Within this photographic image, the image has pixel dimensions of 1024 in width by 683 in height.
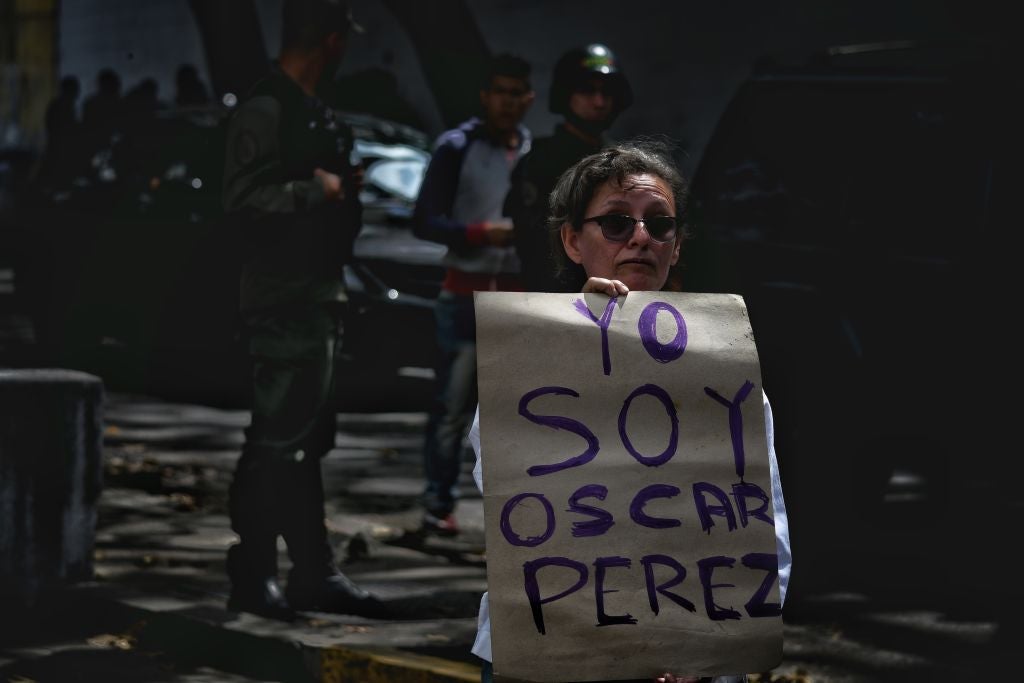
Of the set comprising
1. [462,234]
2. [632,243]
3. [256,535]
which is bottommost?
[256,535]

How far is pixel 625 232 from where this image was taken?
3330mm

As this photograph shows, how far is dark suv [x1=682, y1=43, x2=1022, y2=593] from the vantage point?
795 centimetres

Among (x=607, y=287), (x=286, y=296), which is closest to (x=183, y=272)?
(x=286, y=296)

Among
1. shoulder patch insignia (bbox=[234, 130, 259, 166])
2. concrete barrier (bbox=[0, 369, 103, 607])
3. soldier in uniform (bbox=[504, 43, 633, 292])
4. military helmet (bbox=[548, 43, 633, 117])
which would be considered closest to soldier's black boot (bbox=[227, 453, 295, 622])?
concrete barrier (bbox=[0, 369, 103, 607])

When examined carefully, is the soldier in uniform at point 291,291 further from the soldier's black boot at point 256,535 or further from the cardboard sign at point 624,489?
the cardboard sign at point 624,489

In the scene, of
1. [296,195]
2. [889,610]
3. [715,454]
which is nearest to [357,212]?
[296,195]

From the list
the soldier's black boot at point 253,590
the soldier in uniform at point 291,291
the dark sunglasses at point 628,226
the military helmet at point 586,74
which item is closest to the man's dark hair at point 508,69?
the military helmet at point 586,74

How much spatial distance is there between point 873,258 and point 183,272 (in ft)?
19.5

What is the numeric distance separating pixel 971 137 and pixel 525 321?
210 inches

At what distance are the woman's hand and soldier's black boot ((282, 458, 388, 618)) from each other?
11.5 feet

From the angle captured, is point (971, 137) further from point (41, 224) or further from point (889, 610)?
point (41, 224)

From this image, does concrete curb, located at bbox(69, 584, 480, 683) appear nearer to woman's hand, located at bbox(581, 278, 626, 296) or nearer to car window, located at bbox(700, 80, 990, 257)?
woman's hand, located at bbox(581, 278, 626, 296)

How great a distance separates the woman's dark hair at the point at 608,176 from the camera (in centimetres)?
344

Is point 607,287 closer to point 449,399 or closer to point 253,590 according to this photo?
point 253,590
